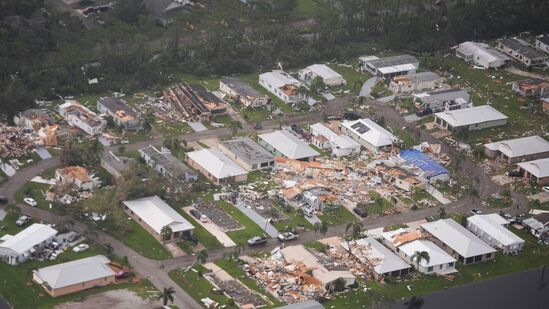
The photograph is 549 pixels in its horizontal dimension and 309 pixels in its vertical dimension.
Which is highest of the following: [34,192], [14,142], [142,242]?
[14,142]

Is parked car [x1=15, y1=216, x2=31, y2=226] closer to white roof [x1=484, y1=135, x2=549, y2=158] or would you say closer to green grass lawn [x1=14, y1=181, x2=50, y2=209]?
green grass lawn [x1=14, y1=181, x2=50, y2=209]

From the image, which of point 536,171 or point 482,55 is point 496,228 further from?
point 482,55

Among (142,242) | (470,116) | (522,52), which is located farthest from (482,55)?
(142,242)

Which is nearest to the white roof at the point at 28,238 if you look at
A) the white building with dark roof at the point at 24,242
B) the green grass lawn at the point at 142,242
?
the white building with dark roof at the point at 24,242

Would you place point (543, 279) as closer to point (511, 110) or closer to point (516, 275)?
point (516, 275)

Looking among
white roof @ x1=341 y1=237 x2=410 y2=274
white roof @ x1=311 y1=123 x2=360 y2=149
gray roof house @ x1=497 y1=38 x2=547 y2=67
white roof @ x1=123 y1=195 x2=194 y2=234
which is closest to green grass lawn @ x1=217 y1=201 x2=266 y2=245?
white roof @ x1=123 y1=195 x2=194 y2=234

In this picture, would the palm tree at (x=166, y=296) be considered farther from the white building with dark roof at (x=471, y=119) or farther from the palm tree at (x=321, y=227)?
the white building with dark roof at (x=471, y=119)
